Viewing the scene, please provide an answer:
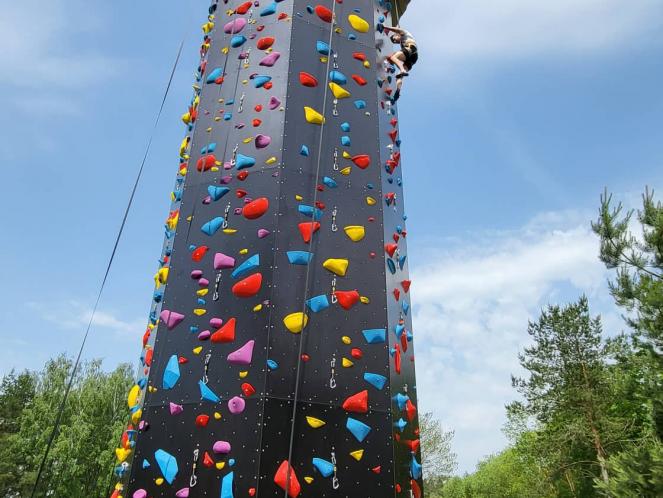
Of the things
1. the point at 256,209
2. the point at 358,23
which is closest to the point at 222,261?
the point at 256,209

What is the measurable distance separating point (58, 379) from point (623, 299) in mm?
20409

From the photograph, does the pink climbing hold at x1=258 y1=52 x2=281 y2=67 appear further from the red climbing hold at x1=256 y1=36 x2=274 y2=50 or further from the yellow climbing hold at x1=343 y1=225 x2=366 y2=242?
the yellow climbing hold at x1=343 y1=225 x2=366 y2=242

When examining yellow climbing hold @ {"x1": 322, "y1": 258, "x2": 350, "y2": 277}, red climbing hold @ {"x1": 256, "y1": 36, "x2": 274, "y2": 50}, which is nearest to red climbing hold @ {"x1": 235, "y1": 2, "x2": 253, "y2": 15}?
red climbing hold @ {"x1": 256, "y1": 36, "x2": 274, "y2": 50}

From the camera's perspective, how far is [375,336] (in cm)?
399

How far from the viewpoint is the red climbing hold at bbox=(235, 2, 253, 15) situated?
18.3 ft

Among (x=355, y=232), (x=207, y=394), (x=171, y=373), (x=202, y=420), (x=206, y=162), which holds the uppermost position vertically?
(x=206, y=162)

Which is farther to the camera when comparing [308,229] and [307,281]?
[308,229]

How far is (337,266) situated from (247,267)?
775 millimetres

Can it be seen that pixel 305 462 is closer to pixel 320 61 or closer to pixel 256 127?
pixel 256 127

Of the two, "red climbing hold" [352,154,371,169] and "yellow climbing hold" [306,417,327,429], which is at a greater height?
"red climbing hold" [352,154,371,169]

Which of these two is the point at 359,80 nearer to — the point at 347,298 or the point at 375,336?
the point at 347,298

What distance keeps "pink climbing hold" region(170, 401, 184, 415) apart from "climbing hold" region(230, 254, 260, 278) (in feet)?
3.62

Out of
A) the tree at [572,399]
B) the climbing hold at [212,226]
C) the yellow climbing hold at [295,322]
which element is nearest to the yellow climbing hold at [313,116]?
the climbing hold at [212,226]

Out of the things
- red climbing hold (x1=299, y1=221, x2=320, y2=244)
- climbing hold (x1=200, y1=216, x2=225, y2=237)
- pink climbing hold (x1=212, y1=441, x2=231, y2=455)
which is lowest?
pink climbing hold (x1=212, y1=441, x2=231, y2=455)
